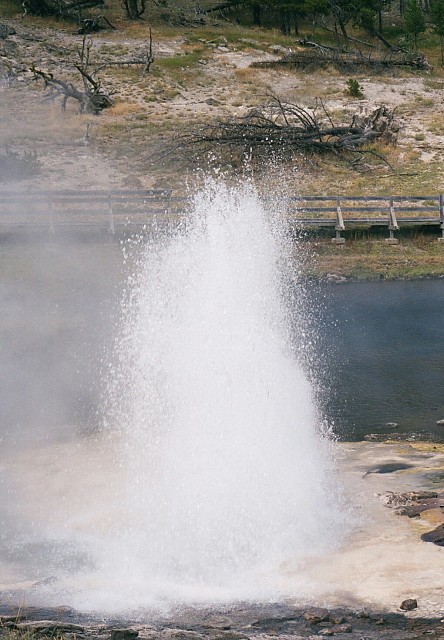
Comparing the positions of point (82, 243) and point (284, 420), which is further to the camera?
point (82, 243)

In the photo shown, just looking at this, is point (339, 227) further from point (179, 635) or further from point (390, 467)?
point (179, 635)

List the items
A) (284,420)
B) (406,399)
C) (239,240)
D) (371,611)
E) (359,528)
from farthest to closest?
(239,240)
(406,399)
(284,420)
(359,528)
(371,611)

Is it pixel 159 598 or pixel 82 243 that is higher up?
pixel 82 243

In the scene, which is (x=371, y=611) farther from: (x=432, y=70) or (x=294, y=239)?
(x=432, y=70)

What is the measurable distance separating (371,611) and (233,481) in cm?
390

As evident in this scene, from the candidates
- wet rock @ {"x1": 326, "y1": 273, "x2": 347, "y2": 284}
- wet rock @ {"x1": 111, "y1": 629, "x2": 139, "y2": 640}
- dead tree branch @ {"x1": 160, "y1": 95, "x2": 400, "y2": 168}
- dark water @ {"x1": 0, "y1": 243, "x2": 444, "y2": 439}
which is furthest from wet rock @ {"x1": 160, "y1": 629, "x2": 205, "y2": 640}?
dead tree branch @ {"x1": 160, "y1": 95, "x2": 400, "y2": 168}

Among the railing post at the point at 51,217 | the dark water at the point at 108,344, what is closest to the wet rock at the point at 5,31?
the railing post at the point at 51,217

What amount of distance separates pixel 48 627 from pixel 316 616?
270cm

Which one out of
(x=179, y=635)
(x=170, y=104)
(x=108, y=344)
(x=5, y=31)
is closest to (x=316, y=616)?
(x=179, y=635)

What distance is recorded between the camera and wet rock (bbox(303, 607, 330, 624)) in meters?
9.67

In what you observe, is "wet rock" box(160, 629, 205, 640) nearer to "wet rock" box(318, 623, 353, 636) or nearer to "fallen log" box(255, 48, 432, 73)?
"wet rock" box(318, 623, 353, 636)

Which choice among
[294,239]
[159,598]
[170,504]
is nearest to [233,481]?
[170,504]

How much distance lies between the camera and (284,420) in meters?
15.6

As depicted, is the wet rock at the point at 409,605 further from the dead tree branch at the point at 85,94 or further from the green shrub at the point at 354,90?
the green shrub at the point at 354,90
